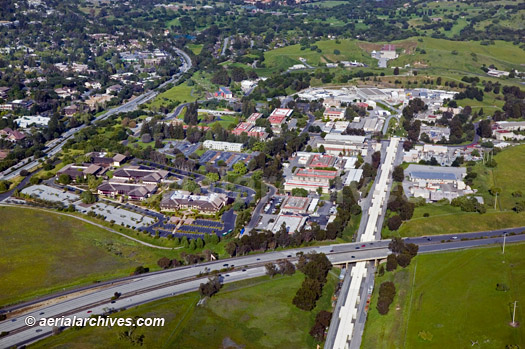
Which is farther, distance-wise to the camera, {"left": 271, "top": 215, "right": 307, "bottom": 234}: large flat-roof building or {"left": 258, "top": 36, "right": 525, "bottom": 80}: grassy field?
{"left": 258, "top": 36, "right": 525, "bottom": 80}: grassy field

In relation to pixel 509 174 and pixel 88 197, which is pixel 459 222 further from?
pixel 88 197

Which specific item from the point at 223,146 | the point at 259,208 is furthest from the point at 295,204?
the point at 223,146

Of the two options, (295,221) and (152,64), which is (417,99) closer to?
(295,221)

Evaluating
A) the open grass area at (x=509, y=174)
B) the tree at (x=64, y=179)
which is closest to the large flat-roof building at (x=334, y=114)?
the open grass area at (x=509, y=174)

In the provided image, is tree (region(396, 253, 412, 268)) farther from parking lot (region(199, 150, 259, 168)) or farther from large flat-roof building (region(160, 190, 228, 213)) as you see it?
parking lot (region(199, 150, 259, 168))

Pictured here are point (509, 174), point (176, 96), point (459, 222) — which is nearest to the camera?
point (459, 222)

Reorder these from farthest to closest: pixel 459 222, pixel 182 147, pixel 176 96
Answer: pixel 176 96, pixel 182 147, pixel 459 222

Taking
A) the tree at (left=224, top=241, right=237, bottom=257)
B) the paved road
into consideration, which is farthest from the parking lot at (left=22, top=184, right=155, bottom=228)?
the tree at (left=224, top=241, right=237, bottom=257)
